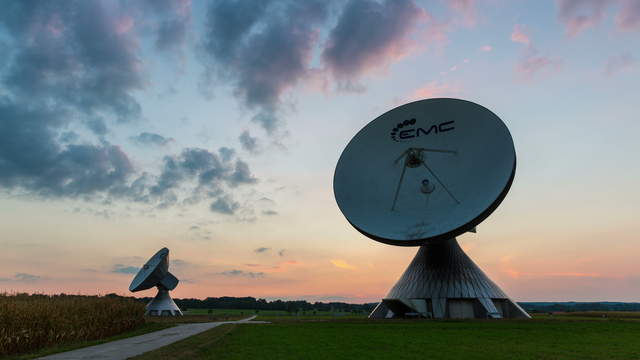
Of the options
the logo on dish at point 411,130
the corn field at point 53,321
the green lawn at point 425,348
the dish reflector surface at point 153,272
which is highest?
the logo on dish at point 411,130

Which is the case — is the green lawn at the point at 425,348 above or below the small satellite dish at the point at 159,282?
below

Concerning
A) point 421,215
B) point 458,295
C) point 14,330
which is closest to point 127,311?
point 14,330

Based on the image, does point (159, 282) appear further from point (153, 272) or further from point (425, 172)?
point (425, 172)

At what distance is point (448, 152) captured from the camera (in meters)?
40.6

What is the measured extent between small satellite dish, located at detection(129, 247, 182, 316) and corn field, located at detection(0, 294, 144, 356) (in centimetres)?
3031

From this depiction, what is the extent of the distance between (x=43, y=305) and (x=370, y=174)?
2824cm

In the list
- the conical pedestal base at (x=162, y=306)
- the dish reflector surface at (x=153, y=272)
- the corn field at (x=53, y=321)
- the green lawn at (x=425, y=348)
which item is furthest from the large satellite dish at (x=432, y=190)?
the conical pedestal base at (x=162, y=306)

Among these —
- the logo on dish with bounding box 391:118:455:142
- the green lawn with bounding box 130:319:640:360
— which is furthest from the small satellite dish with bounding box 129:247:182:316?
the green lawn with bounding box 130:319:640:360

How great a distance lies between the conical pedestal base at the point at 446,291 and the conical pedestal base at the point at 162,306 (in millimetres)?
37966

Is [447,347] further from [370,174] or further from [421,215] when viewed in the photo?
[370,174]

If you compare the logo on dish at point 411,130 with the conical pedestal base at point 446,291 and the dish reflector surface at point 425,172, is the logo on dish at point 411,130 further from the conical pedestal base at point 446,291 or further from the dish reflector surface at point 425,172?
the conical pedestal base at point 446,291

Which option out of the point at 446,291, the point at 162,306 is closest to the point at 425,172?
the point at 446,291

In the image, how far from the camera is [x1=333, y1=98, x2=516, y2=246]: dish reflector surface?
119 feet

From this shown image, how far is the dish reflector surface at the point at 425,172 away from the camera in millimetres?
36250
